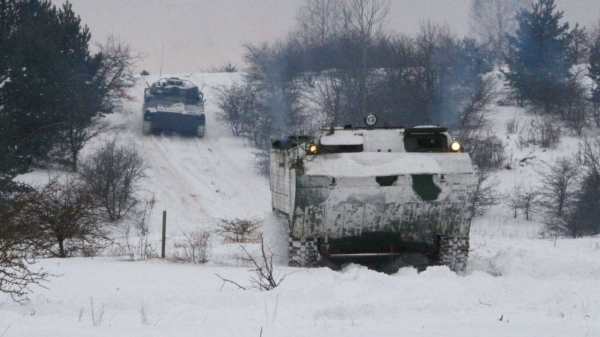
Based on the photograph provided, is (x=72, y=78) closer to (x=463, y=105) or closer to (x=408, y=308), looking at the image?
(x=463, y=105)

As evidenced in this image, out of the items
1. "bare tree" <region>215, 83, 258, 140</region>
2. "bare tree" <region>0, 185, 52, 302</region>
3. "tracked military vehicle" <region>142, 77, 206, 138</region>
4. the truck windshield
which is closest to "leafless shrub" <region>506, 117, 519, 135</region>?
"bare tree" <region>215, 83, 258, 140</region>

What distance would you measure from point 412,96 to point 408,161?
18930 millimetres

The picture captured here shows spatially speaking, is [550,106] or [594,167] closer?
[594,167]

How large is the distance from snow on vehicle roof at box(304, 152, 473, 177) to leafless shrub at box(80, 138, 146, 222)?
56.3ft

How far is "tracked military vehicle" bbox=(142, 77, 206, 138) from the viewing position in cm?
3195

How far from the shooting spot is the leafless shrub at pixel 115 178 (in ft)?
86.7

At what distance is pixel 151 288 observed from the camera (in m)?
8.03

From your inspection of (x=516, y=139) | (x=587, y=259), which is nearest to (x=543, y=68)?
(x=516, y=139)

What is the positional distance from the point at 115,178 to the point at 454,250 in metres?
18.7

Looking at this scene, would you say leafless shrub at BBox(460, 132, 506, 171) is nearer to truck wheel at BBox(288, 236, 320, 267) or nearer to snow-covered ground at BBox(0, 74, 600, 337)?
snow-covered ground at BBox(0, 74, 600, 337)

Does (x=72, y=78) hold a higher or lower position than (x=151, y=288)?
higher

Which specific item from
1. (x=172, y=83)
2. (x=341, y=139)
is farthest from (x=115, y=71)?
(x=341, y=139)

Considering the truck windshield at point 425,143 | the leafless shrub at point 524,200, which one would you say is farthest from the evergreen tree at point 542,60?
the truck windshield at point 425,143

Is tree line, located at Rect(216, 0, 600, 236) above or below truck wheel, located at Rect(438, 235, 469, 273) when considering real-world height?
above
